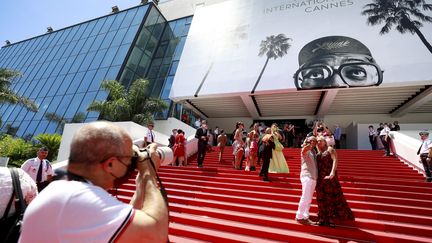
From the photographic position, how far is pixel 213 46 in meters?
17.5

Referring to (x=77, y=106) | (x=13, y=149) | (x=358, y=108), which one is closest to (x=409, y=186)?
(x=358, y=108)

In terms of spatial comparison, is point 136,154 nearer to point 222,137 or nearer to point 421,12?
point 222,137

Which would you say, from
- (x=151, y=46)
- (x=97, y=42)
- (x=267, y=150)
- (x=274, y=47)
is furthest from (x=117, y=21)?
(x=267, y=150)

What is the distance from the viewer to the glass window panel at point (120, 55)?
21.1 metres

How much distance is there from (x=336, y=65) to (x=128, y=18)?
796 inches

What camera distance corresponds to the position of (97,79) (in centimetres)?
2056

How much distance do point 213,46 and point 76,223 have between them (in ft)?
57.3

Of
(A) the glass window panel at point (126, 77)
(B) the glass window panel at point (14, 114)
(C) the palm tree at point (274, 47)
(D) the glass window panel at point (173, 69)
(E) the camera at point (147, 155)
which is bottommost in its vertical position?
(E) the camera at point (147, 155)

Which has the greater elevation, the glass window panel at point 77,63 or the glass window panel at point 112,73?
the glass window panel at point 77,63

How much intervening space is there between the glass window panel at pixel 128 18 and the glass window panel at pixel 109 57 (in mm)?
3298

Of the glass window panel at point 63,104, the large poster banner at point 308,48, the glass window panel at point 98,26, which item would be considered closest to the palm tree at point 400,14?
the large poster banner at point 308,48

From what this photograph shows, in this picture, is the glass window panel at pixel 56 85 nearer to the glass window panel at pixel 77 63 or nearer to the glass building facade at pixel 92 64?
the glass building facade at pixel 92 64

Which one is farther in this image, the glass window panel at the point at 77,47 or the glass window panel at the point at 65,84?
the glass window panel at the point at 77,47

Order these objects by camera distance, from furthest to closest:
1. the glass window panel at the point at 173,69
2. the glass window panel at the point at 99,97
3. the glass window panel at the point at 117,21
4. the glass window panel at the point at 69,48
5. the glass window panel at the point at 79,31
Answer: the glass window panel at the point at 79,31, the glass window panel at the point at 69,48, the glass window panel at the point at 117,21, the glass window panel at the point at 173,69, the glass window panel at the point at 99,97
